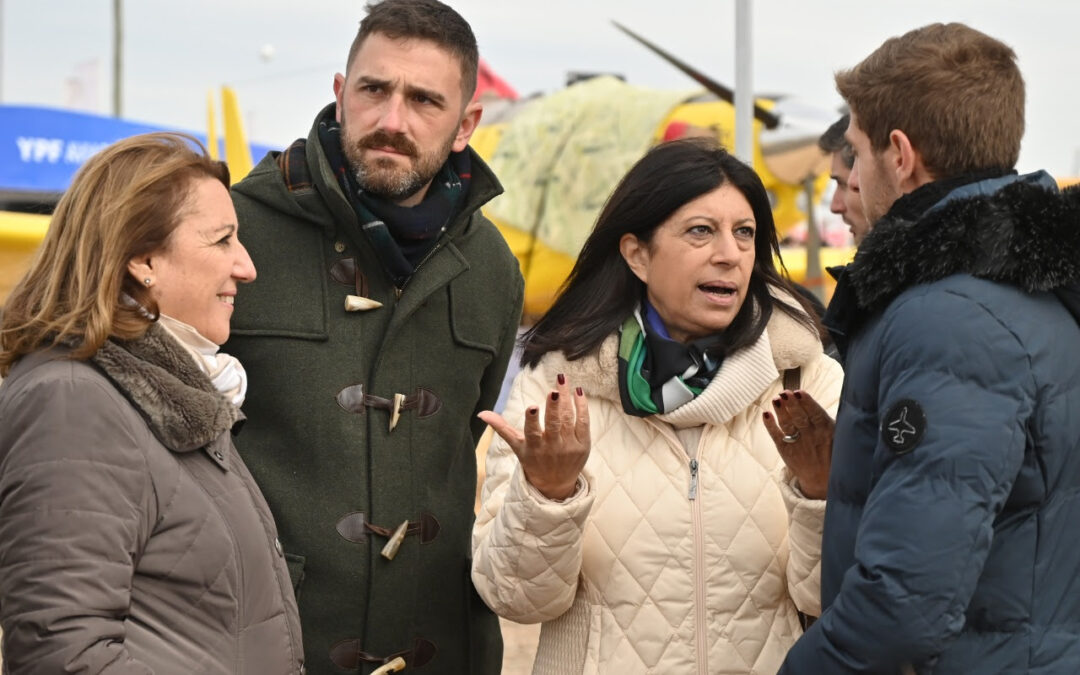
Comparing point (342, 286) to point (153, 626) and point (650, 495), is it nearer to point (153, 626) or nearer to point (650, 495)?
point (650, 495)

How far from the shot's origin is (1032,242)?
1861 mm

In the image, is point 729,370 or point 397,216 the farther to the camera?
point 397,216

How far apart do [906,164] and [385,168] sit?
124 centimetres

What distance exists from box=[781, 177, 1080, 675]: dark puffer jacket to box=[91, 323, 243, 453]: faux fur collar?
0.96 metres

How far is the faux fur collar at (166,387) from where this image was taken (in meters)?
1.99

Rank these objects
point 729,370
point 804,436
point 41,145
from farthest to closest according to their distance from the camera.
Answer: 1. point 41,145
2. point 729,370
3. point 804,436

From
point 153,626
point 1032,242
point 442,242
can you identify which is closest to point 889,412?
point 1032,242

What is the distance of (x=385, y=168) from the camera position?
9.37ft

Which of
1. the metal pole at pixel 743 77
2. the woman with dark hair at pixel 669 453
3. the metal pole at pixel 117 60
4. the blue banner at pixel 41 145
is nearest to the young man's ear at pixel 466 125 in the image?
the woman with dark hair at pixel 669 453

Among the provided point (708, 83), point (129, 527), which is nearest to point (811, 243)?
point (708, 83)

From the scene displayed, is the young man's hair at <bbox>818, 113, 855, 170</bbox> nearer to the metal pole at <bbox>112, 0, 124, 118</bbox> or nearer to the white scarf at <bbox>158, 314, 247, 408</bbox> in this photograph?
the white scarf at <bbox>158, 314, 247, 408</bbox>

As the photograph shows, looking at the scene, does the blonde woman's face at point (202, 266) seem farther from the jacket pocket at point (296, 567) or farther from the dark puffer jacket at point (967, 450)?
the dark puffer jacket at point (967, 450)

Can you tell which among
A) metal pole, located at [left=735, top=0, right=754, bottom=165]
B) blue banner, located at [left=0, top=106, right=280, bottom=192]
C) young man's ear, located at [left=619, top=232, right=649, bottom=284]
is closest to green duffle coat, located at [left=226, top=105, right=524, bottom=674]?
young man's ear, located at [left=619, top=232, right=649, bottom=284]

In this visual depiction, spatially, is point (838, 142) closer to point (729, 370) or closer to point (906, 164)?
point (729, 370)
